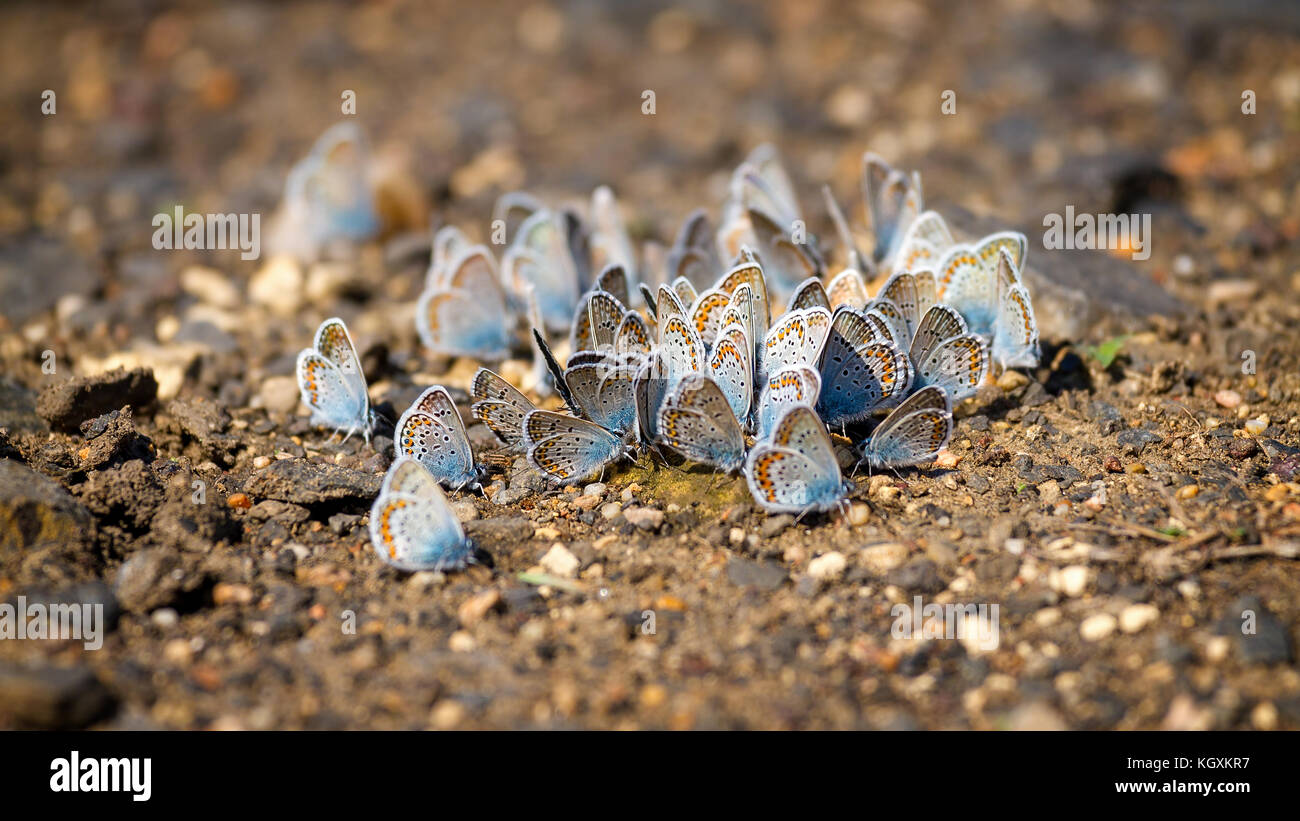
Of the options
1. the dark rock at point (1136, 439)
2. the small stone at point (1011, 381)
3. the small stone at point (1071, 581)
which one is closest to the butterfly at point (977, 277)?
the small stone at point (1011, 381)

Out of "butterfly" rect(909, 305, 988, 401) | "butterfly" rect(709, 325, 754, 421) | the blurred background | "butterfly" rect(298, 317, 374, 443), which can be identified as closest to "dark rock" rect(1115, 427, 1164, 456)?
"butterfly" rect(909, 305, 988, 401)

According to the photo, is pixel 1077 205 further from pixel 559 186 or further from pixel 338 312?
pixel 338 312

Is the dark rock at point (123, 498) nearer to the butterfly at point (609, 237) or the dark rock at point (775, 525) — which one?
the dark rock at point (775, 525)

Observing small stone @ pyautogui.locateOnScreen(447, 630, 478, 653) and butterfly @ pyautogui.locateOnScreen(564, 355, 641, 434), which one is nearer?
small stone @ pyautogui.locateOnScreen(447, 630, 478, 653)

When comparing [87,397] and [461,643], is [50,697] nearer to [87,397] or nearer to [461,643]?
[461,643]

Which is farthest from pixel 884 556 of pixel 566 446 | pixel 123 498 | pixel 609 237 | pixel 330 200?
pixel 330 200

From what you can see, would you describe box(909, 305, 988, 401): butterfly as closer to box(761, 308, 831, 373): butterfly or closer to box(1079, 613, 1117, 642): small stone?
box(761, 308, 831, 373): butterfly
